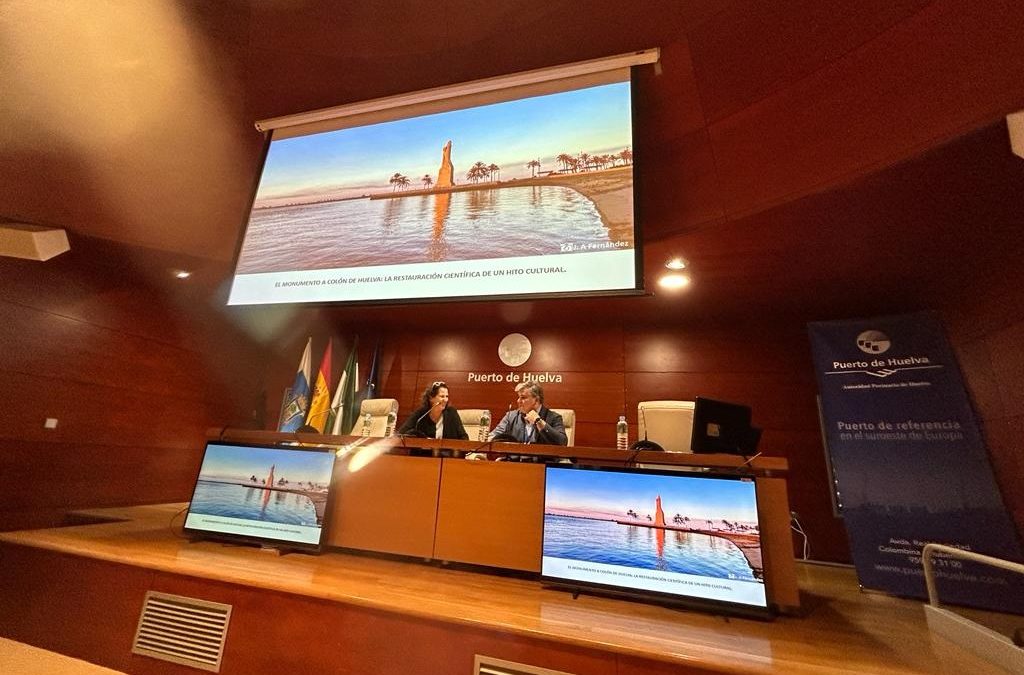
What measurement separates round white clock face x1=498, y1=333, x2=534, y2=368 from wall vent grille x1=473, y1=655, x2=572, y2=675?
11.9 ft

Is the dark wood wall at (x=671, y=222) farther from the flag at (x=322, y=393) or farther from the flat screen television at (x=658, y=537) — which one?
the flat screen television at (x=658, y=537)

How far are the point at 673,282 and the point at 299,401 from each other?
14.5ft

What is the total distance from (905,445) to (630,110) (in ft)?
9.73

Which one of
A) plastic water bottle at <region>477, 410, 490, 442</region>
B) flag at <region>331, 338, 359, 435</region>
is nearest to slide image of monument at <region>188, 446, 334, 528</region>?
plastic water bottle at <region>477, 410, 490, 442</region>

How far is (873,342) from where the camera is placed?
3262 mm

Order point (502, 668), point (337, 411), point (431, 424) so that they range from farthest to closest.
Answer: point (337, 411) → point (431, 424) → point (502, 668)

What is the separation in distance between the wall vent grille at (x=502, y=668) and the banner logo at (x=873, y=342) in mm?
Result: 3379

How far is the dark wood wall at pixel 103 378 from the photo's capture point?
339 cm

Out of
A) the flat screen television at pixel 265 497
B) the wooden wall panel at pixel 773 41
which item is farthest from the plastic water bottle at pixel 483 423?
the wooden wall panel at pixel 773 41

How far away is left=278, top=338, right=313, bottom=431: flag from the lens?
16.4 feet

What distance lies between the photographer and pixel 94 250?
3461mm

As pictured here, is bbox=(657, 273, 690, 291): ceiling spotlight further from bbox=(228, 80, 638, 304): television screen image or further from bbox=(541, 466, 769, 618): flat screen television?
bbox=(541, 466, 769, 618): flat screen television

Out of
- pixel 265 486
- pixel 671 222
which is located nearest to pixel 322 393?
pixel 265 486

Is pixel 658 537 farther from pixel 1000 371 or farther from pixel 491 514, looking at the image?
→ pixel 1000 371
